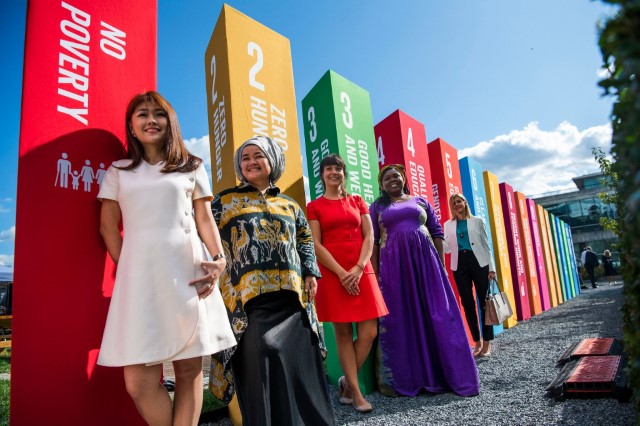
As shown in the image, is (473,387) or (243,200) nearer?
(243,200)

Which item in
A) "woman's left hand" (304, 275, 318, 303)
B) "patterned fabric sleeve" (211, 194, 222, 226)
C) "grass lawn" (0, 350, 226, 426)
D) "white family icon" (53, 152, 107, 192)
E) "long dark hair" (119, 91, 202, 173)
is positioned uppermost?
"long dark hair" (119, 91, 202, 173)

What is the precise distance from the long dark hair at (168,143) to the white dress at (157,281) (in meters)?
0.04

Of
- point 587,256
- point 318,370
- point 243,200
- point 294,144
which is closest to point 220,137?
point 294,144

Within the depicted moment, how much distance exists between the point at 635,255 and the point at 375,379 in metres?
3.46

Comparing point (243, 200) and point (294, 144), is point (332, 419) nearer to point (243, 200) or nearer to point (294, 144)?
point (243, 200)

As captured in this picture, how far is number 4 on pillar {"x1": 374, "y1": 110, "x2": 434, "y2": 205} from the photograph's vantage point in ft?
18.0

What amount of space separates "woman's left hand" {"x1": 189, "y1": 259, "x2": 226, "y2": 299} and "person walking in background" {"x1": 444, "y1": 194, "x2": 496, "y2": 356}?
12.8 ft

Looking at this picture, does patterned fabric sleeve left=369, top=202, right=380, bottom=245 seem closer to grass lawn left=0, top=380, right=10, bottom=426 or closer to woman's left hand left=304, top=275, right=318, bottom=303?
woman's left hand left=304, top=275, right=318, bottom=303

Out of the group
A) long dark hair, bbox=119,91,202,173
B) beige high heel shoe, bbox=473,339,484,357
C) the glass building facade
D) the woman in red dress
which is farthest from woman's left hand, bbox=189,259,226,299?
the glass building facade

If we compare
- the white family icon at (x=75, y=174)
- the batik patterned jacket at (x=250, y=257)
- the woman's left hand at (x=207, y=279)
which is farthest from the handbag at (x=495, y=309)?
the white family icon at (x=75, y=174)

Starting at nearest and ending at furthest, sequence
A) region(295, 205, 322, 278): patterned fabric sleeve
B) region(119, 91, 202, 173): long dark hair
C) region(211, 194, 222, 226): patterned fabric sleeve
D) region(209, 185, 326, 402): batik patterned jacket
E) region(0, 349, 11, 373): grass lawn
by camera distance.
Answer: region(119, 91, 202, 173): long dark hair < region(209, 185, 326, 402): batik patterned jacket < region(211, 194, 222, 226): patterned fabric sleeve < region(295, 205, 322, 278): patterned fabric sleeve < region(0, 349, 11, 373): grass lawn

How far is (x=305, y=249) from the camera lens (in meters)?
2.60

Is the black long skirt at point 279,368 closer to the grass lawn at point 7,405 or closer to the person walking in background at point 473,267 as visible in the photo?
the grass lawn at point 7,405

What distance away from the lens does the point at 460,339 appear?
143 inches
